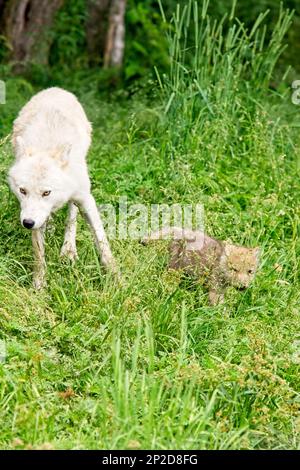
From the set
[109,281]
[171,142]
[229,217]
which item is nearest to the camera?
[109,281]

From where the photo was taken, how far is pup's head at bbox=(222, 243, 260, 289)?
6.65 meters

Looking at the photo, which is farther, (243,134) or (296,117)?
(296,117)

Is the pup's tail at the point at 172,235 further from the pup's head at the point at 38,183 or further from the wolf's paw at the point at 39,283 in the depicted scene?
the wolf's paw at the point at 39,283

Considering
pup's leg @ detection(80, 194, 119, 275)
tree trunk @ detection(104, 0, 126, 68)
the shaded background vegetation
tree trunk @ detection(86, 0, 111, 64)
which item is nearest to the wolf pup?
pup's leg @ detection(80, 194, 119, 275)

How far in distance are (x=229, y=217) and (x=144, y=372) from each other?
2.56 m

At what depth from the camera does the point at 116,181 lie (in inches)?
318

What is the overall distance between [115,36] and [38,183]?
22.7 feet

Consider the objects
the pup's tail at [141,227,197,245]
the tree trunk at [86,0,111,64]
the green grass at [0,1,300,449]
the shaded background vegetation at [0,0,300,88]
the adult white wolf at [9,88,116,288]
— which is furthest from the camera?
the tree trunk at [86,0,111,64]

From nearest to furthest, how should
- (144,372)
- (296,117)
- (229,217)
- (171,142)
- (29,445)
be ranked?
(29,445) < (144,372) < (229,217) < (171,142) < (296,117)

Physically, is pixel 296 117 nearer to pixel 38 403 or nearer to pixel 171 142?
pixel 171 142

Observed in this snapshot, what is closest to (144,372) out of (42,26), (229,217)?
(229,217)

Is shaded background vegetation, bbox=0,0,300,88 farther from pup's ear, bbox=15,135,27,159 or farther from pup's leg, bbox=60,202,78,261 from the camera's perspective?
pup's ear, bbox=15,135,27,159

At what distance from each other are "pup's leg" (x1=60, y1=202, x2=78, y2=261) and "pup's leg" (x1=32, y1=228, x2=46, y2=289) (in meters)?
0.18

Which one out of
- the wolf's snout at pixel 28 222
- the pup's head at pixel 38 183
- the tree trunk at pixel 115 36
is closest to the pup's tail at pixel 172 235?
the pup's head at pixel 38 183
